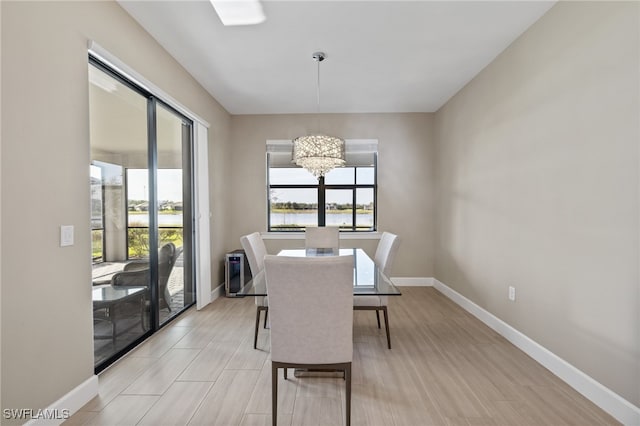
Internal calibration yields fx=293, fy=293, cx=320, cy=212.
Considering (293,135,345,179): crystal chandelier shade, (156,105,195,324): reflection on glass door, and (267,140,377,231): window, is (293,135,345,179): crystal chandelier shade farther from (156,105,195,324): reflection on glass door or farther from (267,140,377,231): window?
(267,140,377,231): window

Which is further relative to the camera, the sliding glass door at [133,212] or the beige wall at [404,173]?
the beige wall at [404,173]

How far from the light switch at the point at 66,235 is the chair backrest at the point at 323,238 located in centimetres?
235

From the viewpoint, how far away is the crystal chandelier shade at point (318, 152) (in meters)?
2.90

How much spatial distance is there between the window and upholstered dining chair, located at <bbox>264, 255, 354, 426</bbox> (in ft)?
10.6

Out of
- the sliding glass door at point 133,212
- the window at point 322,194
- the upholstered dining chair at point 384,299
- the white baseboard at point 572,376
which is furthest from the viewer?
the window at point 322,194

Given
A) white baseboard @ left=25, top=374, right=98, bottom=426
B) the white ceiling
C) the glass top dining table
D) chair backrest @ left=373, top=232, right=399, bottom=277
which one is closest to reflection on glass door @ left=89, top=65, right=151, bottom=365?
white baseboard @ left=25, top=374, right=98, bottom=426

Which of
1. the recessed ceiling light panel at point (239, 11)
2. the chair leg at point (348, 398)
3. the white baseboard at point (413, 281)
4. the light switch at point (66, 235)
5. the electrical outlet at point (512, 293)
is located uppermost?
the recessed ceiling light panel at point (239, 11)

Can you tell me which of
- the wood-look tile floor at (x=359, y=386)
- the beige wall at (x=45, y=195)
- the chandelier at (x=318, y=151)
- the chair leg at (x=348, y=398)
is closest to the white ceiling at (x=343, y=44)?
the chandelier at (x=318, y=151)

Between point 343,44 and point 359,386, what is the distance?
282 cm

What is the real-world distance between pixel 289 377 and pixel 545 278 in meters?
2.11

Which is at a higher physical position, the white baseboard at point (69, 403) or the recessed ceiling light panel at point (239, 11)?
the recessed ceiling light panel at point (239, 11)

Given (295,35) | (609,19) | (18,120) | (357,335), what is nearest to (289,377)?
(357,335)

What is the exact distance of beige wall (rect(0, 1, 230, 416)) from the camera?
4.69 ft

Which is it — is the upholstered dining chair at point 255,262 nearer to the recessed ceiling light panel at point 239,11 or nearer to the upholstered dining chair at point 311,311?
the upholstered dining chair at point 311,311
